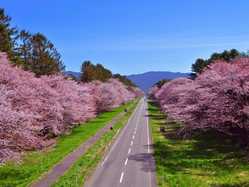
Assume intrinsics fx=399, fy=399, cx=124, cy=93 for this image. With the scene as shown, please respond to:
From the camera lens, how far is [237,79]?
1296 inches

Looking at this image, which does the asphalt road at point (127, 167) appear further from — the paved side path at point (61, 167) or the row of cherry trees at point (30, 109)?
the row of cherry trees at point (30, 109)

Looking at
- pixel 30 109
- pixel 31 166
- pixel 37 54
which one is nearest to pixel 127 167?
pixel 31 166

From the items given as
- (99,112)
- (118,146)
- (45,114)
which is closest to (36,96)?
(45,114)

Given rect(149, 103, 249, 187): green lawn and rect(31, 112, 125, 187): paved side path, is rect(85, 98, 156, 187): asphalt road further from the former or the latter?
rect(31, 112, 125, 187): paved side path

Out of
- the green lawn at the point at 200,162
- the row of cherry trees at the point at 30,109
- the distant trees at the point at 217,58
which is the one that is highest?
the distant trees at the point at 217,58

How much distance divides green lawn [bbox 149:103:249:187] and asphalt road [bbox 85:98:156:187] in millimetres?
889

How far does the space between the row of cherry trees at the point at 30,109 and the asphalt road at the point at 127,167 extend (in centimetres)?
575

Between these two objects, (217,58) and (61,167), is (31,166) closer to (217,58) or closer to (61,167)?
(61,167)

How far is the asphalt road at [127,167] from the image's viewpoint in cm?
2663

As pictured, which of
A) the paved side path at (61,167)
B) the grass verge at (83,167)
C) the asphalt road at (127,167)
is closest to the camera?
the grass verge at (83,167)

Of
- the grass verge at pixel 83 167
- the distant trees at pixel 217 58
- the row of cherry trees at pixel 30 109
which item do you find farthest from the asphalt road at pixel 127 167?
the distant trees at pixel 217 58

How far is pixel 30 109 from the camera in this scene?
36562 millimetres

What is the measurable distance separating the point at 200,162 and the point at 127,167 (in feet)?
21.2

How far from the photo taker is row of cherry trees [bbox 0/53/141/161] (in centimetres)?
2223
